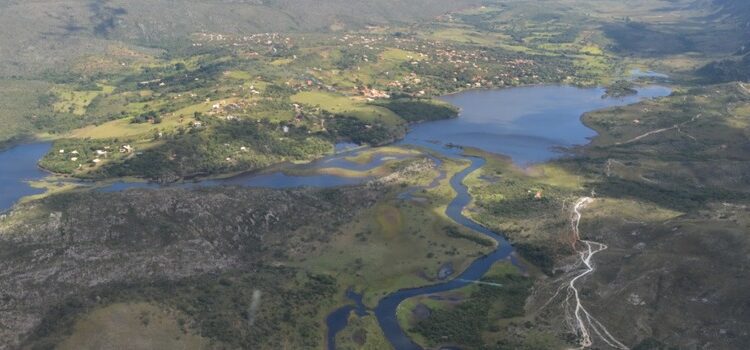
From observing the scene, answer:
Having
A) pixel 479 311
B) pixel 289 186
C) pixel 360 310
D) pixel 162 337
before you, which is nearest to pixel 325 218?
pixel 289 186

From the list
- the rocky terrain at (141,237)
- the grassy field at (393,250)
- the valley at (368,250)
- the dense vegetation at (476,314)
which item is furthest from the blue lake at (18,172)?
the dense vegetation at (476,314)

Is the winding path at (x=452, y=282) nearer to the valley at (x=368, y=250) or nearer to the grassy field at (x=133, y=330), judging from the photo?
the valley at (x=368, y=250)

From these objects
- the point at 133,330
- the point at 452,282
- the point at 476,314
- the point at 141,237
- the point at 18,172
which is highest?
the point at 133,330

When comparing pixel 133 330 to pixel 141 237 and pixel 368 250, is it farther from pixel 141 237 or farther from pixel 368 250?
pixel 368 250

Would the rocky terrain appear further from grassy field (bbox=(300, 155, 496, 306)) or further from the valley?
grassy field (bbox=(300, 155, 496, 306))

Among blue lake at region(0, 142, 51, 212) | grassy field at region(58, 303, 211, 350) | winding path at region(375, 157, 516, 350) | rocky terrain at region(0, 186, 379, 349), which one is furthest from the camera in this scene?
blue lake at region(0, 142, 51, 212)

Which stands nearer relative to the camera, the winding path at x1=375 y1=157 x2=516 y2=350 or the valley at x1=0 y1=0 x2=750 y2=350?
the valley at x1=0 y1=0 x2=750 y2=350

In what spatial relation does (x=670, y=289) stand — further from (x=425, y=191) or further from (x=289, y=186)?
(x=289, y=186)

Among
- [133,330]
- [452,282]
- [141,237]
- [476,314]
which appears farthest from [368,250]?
[133,330]

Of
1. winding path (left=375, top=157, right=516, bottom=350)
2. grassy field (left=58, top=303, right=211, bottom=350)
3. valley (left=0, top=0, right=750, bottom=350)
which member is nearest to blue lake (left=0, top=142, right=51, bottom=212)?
valley (left=0, top=0, right=750, bottom=350)

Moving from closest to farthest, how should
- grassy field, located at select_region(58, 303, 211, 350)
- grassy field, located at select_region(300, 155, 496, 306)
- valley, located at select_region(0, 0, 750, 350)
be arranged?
grassy field, located at select_region(58, 303, 211, 350), valley, located at select_region(0, 0, 750, 350), grassy field, located at select_region(300, 155, 496, 306)

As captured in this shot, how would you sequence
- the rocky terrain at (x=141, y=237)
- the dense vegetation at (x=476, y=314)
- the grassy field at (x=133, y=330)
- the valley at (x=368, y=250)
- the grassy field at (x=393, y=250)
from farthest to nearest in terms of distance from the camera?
the grassy field at (x=393, y=250)
the rocky terrain at (x=141, y=237)
the dense vegetation at (x=476, y=314)
the valley at (x=368, y=250)
the grassy field at (x=133, y=330)
